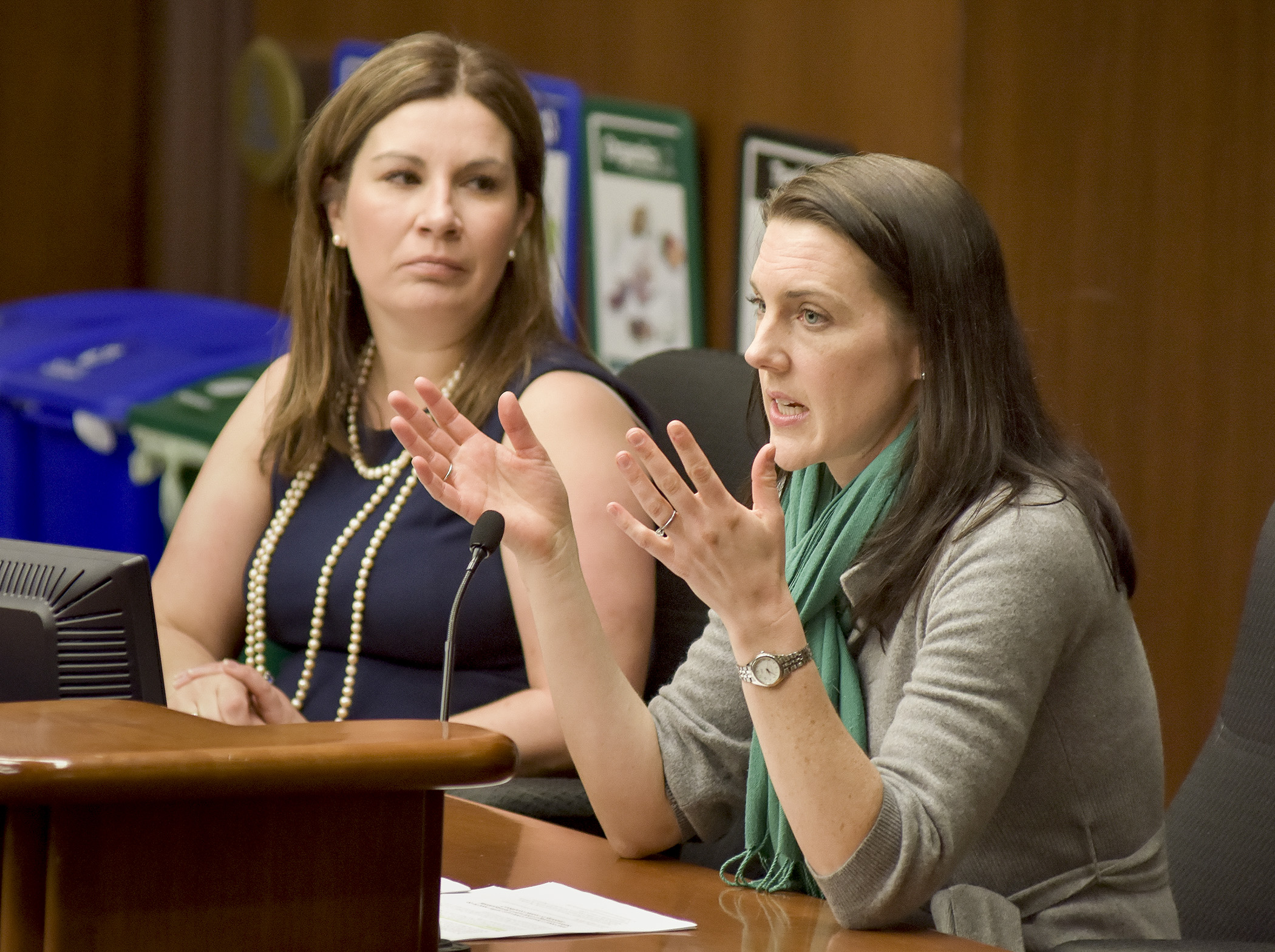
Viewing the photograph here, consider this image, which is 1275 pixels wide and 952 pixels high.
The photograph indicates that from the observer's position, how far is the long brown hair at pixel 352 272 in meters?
2.07

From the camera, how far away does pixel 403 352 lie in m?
2.12

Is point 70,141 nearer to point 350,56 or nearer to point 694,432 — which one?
point 350,56

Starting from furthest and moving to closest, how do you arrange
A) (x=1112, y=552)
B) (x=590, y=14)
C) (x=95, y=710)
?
(x=590, y=14)
(x=1112, y=552)
(x=95, y=710)

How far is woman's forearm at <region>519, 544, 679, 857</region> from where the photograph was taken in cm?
142

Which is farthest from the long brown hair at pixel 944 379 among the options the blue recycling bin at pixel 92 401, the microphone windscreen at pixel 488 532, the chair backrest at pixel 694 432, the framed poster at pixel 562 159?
the framed poster at pixel 562 159

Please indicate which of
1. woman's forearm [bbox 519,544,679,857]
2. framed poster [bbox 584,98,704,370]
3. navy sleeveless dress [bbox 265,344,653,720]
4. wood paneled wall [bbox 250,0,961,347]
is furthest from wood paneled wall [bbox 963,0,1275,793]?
woman's forearm [bbox 519,544,679,857]

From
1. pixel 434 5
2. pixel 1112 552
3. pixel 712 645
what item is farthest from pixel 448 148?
pixel 434 5

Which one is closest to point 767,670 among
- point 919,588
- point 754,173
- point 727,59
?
point 919,588

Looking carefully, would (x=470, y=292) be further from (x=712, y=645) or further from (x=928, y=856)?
(x=928, y=856)

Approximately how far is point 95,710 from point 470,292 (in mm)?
1201

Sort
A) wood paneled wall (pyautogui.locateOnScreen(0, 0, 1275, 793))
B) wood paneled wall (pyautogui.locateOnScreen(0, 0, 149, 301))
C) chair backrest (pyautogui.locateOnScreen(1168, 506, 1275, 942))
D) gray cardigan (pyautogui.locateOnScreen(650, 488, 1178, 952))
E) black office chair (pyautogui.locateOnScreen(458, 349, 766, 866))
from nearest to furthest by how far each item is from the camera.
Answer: gray cardigan (pyautogui.locateOnScreen(650, 488, 1178, 952)) → chair backrest (pyautogui.locateOnScreen(1168, 506, 1275, 942)) → black office chair (pyautogui.locateOnScreen(458, 349, 766, 866)) → wood paneled wall (pyautogui.locateOnScreen(0, 0, 1275, 793)) → wood paneled wall (pyautogui.locateOnScreen(0, 0, 149, 301))

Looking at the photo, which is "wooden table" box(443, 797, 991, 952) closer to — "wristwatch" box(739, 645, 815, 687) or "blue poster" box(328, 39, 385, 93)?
"wristwatch" box(739, 645, 815, 687)

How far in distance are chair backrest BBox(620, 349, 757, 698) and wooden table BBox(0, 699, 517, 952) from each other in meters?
1.02

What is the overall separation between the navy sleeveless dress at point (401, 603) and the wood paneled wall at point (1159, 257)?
3.78 ft
